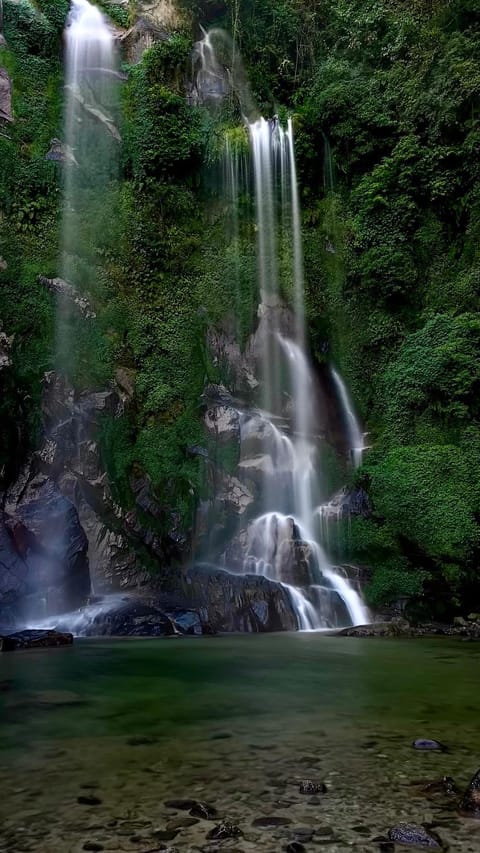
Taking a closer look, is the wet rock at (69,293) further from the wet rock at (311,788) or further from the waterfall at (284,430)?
the wet rock at (311,788)

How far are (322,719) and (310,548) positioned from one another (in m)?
9.34

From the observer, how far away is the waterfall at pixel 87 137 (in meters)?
18.3

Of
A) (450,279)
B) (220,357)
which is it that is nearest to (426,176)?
(450,279)

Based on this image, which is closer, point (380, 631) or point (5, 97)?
point (380, 631)

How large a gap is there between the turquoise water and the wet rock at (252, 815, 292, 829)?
0.11 ft

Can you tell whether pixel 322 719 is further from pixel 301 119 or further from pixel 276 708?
pixel 301 119

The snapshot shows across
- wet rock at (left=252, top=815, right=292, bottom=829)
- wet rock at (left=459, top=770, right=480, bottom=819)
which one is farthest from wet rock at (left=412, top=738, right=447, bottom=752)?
wet rock at (left=252, top=815, right=292, bottom=829)

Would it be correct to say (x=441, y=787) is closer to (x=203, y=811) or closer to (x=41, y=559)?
(x=203, y=811)

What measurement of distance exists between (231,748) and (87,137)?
65.3ft

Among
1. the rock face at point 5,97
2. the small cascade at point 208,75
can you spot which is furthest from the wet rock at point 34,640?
the small cascade at point 208,75

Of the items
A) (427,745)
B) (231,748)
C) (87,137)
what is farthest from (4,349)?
(427,745)

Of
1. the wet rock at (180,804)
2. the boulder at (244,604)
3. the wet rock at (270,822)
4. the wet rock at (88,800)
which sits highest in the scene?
the boulder at (244,604)

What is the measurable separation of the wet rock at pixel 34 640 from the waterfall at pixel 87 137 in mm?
10820

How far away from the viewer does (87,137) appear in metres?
19.5
